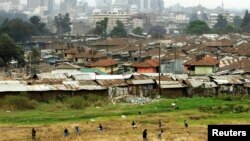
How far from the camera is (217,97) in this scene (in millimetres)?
30734

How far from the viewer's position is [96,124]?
2233 centimetres

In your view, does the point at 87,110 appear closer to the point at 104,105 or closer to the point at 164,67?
the point at 104,105

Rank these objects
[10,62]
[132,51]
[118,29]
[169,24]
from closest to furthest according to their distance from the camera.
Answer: [10,62], [132,51], [118,29], [169,24]

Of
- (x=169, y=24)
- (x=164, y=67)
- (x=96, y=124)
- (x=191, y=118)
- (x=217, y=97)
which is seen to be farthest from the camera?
(x=169, y=24)

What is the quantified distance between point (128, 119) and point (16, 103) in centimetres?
631

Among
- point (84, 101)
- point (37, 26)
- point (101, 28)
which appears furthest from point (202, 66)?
point (37, 26)

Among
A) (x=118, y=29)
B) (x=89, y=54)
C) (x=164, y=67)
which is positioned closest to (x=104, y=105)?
(x=164, y=67)

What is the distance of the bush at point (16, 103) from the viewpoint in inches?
1044

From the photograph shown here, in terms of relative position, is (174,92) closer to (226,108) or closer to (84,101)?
(226,108)

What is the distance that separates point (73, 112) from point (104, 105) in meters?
2.80

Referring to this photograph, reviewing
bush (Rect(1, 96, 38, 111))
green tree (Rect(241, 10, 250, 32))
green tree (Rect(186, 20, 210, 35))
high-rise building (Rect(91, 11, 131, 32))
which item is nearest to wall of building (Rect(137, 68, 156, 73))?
bush (Rect(1, 96, 38, 111))

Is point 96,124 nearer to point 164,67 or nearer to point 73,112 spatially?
point 73,112

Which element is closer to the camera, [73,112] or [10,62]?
[73,112]

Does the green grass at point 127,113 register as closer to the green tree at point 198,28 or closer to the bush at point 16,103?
the bush at point 16,103
